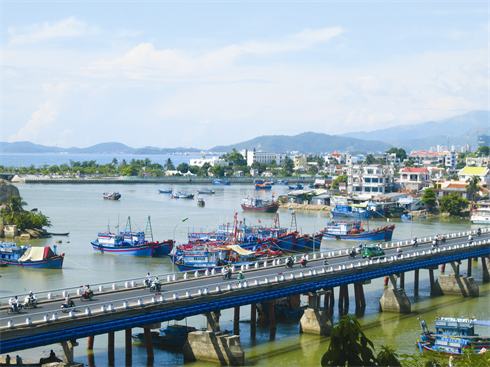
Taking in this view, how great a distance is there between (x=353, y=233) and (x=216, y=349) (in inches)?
2230

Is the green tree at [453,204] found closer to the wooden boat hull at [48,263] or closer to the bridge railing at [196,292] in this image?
the bridge railing at [196,292]

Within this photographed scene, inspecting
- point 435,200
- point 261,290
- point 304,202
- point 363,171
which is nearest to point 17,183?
point 304,202

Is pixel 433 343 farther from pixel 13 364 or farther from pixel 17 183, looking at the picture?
pixel 17 183

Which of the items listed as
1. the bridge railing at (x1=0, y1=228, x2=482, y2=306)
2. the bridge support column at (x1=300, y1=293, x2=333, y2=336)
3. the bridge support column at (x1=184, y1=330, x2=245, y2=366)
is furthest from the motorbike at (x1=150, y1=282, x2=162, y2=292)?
the bridge support column at (x1=300, y1=293, x2=333, y2=336)

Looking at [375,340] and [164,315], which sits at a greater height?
[164,315]

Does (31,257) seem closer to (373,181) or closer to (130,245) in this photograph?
(130,245)

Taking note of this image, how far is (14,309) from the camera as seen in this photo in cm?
3097

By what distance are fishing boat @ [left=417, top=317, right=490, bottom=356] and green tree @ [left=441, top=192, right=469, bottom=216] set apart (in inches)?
3319

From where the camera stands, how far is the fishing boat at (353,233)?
8550 centimetres

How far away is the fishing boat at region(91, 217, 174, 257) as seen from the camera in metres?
70.1

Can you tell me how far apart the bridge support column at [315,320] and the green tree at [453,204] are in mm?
85926

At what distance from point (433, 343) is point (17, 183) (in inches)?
7094

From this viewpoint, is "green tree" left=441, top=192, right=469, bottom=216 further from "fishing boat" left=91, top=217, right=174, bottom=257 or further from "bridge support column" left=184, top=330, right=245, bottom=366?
"bridge support column" left=184, top=330, right=245, bottom=366

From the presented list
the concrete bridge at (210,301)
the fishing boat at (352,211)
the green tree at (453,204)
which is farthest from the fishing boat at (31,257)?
the green tree at (453,204)
